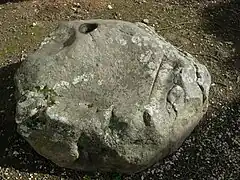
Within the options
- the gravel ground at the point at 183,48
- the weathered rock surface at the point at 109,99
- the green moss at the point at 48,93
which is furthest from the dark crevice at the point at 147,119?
the green moss at the point at 48,93

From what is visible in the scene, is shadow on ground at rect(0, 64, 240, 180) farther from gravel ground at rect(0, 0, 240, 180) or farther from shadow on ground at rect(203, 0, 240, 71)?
shadow on ground at rect(203, 0, 240, 71)

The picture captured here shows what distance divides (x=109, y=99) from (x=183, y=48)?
1.14 meters

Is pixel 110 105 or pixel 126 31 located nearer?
pixel 110 105

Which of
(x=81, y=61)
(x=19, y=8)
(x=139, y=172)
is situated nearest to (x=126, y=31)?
(x=81, y=61)

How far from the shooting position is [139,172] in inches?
128

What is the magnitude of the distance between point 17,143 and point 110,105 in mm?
776

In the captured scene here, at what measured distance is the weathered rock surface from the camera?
303 centimetres

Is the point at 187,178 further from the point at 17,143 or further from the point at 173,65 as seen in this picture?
the point at 17,143

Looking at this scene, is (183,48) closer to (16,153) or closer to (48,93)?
(48,93)

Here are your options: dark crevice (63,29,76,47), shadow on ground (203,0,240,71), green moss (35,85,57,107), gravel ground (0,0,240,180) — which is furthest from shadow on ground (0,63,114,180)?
shadow on ground (203,0,240,71)

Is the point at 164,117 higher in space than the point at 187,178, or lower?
higher

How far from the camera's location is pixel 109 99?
3.14 m

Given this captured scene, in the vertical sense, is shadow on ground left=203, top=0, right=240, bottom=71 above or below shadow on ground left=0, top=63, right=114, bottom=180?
above

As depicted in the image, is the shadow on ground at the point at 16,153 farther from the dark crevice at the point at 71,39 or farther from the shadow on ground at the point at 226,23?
the shadow on ground at the point at 226,23
